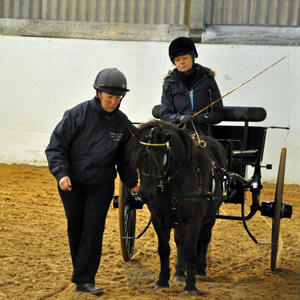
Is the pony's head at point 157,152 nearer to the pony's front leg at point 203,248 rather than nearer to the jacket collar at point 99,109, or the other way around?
the jacket collar at point 99,109

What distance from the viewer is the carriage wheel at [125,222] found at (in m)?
4.07

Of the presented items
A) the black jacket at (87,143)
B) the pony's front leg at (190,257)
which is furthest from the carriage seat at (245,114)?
the pony's front leg at (190,257)

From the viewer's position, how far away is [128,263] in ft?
13.8

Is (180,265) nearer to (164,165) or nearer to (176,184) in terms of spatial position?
(176,184)

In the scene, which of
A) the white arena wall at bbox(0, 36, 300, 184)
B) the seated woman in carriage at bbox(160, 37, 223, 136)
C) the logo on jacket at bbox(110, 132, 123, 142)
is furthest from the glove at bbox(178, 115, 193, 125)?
the white arena wall at bbox(0, 36, 300, 184)

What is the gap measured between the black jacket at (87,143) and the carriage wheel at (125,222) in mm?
874

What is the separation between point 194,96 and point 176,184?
1291 millimetres

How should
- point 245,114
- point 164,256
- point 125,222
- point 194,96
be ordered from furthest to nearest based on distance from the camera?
point 245,114
point 125,222
point 194,96
point 164,256

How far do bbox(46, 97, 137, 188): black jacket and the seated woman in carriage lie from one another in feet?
3.28

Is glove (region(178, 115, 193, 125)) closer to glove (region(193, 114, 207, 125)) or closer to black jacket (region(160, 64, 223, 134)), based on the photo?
glove (region(193, 114, 207, 125))

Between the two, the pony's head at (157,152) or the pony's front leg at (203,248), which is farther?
the pony's front leg at (203,248)

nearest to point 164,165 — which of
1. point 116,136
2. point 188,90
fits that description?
point 116,136

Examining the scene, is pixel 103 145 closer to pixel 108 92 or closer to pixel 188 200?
pixel 108 92

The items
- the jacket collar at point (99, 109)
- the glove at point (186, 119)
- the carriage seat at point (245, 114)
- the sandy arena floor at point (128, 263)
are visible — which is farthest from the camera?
the carriage seat at point (245, 114)
